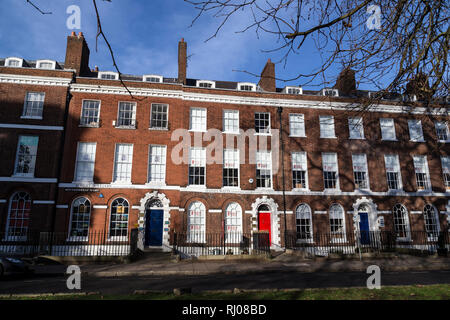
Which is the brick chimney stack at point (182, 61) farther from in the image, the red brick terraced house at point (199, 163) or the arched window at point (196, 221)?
the arched window at point (196, 221)

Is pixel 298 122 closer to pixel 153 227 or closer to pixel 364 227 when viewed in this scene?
pixel 364 227

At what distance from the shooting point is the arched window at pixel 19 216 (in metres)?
16.4

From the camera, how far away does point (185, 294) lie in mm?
6332

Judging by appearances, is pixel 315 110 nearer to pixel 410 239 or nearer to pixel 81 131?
pixel 410 239

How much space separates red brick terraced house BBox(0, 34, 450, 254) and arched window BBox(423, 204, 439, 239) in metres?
0.13

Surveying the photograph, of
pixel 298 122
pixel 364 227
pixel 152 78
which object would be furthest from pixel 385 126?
pixel 152 78

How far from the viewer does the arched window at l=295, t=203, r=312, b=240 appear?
742 inches

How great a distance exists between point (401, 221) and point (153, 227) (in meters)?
18.9

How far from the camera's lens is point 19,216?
16.6 meters

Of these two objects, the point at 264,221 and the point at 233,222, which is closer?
the point at 233,222

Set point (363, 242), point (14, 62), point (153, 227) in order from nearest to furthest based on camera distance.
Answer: point (153, 227)
point (363, 242)
point (14, 62)

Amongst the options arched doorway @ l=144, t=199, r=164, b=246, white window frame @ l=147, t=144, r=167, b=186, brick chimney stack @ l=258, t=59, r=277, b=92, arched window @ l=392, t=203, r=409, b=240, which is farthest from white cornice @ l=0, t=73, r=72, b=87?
arched window @ l=392, t=203, r=409, b=240
